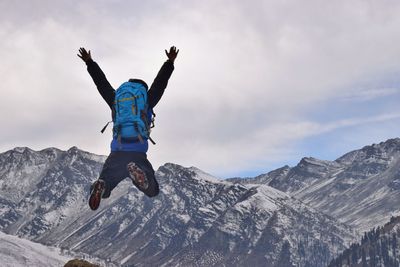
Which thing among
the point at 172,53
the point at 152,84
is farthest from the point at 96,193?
the point at 172,53

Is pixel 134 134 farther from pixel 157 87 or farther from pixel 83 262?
pixel 83 262

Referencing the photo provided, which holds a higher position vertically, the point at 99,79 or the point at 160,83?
the point at 99,79

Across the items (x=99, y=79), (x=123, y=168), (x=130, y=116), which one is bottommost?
(x=123, y=168)

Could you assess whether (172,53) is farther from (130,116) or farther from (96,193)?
(96,193)

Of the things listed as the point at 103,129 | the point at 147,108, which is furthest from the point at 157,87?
the point at 103,129

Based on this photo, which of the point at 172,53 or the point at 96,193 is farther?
the point at 172,53

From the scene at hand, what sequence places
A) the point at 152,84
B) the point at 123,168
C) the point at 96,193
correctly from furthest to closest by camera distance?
the point at 152,84 < the point at 123,168 < the point at 96,193

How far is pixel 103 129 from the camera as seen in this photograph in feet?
41.3

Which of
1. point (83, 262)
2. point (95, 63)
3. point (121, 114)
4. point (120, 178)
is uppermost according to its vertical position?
point (95, 63)

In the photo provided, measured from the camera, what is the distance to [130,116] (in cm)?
1255

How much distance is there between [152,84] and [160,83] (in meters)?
0.16

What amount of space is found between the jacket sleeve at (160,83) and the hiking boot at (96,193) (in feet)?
5.85

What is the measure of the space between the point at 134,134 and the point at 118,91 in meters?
0.89

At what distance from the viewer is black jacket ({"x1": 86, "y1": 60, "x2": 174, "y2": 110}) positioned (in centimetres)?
1295
